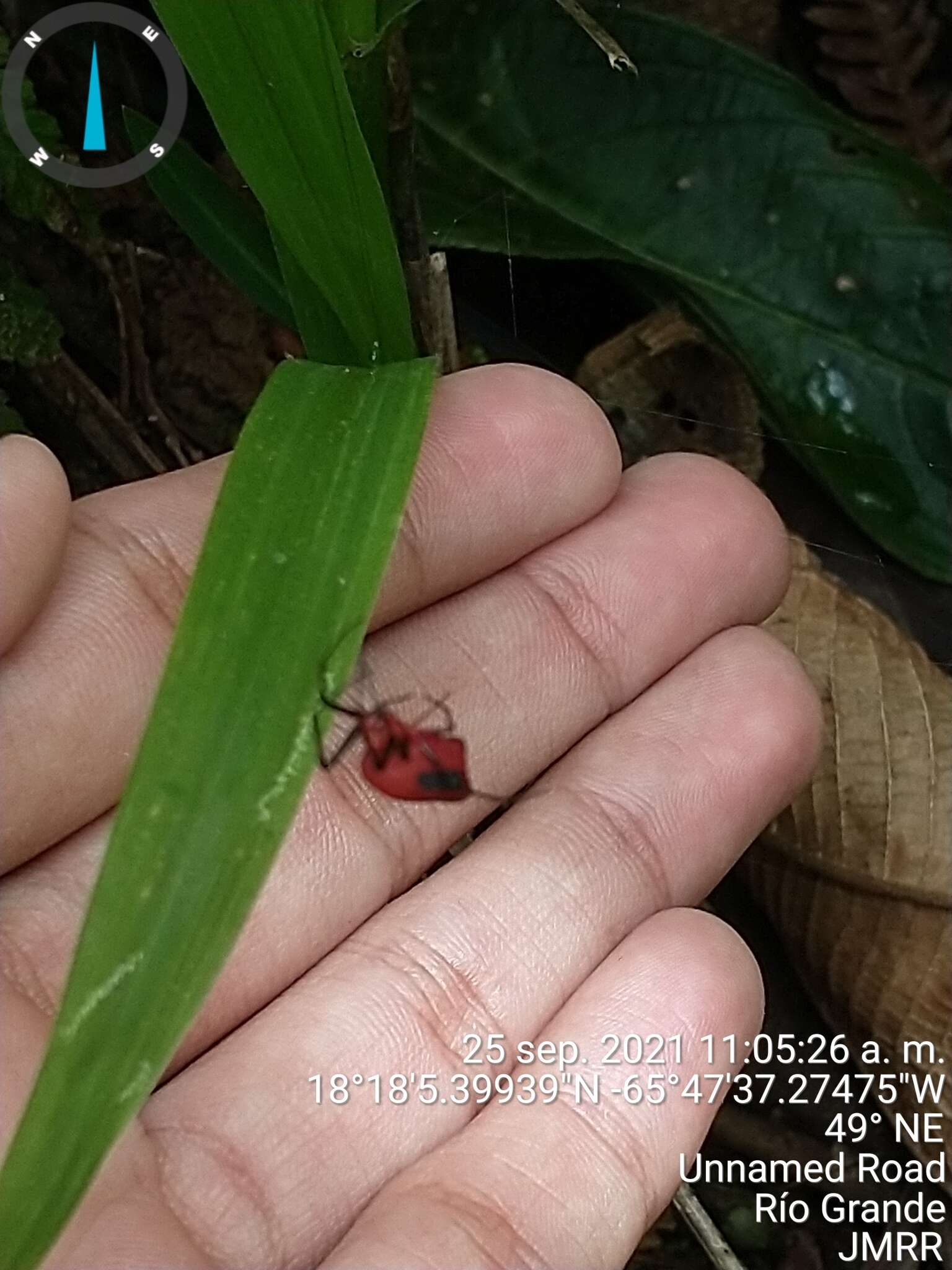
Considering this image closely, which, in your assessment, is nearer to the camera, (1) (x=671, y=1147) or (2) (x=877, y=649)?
(1) (x=671, y=1147)

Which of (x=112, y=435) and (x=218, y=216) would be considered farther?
(x=112, y=435)

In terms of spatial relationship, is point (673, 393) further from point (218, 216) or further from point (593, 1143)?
point (593, 1143)

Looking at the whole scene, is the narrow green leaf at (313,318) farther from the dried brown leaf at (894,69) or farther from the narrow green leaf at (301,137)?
the dried brown leaf at (894,69)

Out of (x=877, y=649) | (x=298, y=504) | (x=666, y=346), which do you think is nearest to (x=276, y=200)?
(x=298, y=504)

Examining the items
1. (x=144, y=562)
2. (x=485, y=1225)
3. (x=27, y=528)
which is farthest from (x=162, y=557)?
(x=485, y=1225)

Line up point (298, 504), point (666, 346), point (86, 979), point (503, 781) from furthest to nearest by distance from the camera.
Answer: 1. point (666, 346)
2. point (503, 781)
3. point (298, 504)
4. point (86, 979)

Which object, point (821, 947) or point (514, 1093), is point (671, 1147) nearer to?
point (514, 1093)
